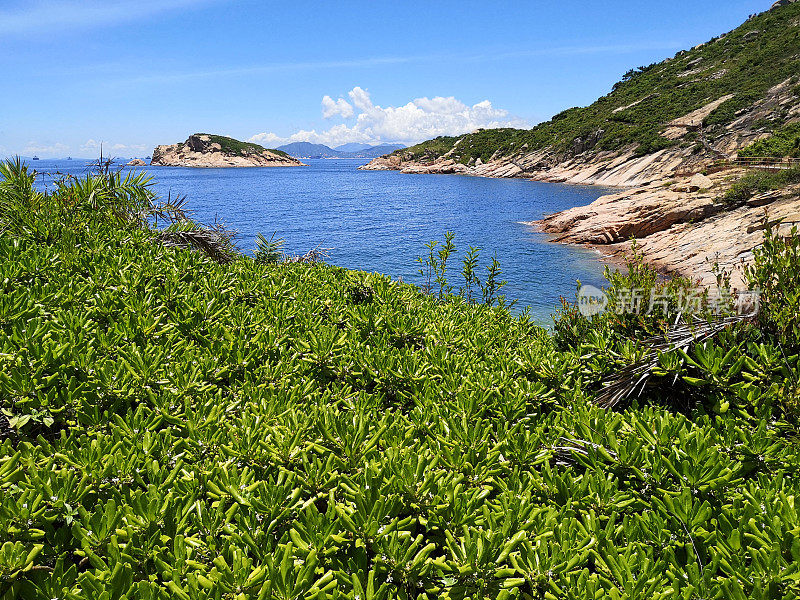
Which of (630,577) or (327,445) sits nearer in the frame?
(630,577)

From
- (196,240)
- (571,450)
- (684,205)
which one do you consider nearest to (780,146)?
(684,205)

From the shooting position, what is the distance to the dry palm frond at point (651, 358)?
160 inches

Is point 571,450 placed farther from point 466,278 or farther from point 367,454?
point 466,278

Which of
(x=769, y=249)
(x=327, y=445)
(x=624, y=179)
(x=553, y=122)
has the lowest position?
(x=327, y=445)

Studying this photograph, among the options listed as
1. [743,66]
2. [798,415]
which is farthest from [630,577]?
[743,66]

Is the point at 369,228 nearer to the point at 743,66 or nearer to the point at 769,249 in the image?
the point at 769,249

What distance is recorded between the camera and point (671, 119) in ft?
233

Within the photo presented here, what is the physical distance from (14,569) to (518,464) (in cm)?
246

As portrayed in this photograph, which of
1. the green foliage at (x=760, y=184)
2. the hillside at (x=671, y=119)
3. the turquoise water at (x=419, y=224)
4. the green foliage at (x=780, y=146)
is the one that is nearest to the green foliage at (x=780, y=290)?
the turquoise water at (x=419, y=224)

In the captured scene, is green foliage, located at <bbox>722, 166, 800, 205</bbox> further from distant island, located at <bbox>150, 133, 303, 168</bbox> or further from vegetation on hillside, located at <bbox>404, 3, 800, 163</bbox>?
distant island, located at <bbox>150, 133, 303, 168</bbox>

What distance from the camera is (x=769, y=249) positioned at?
4.25 m

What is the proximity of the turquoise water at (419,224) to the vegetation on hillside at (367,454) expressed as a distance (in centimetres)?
675

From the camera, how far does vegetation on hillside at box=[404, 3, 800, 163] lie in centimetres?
6394

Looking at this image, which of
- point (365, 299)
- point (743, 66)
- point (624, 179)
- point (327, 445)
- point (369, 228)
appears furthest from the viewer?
point (743, 66)
